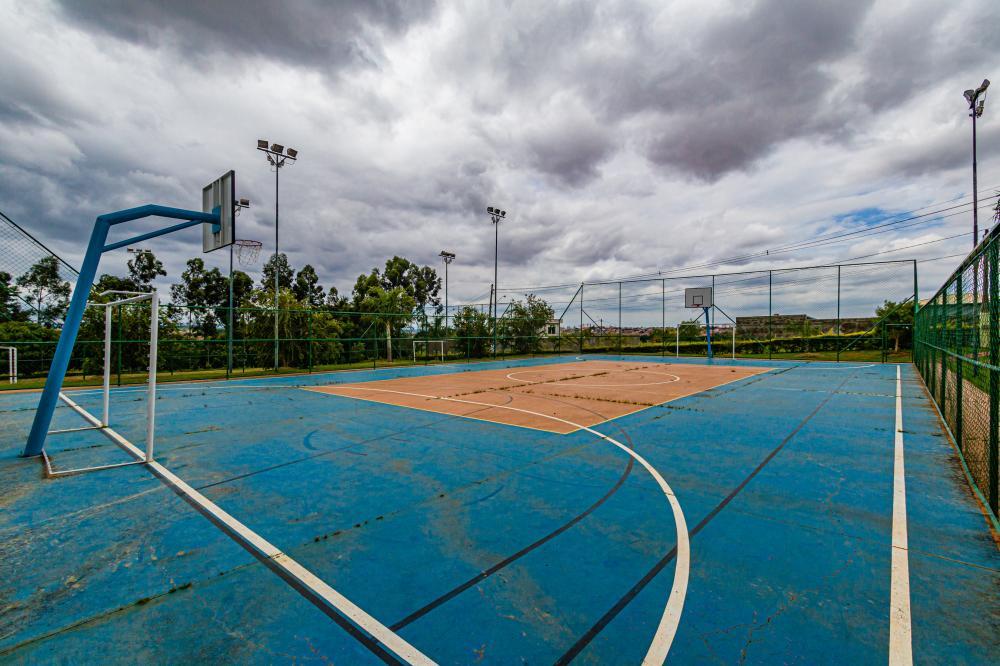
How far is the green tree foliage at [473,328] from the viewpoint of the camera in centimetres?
2550

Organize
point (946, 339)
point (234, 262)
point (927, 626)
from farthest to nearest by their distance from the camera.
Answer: point (234, 262) → point (946, 339) → point (927, 626)

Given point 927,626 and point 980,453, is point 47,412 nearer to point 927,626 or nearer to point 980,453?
point 927,626

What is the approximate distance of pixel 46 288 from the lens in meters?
16.6

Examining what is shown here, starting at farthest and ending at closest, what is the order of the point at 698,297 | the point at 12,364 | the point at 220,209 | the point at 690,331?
the point at 690,331 → the point at 698,297 → the point at 12,364 → the point at 220,209

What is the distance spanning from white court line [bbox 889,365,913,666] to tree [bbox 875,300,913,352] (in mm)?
25407

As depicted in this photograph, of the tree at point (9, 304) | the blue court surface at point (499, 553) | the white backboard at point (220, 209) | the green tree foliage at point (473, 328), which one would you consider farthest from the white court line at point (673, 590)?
the green tree foliage at point (473, 328)

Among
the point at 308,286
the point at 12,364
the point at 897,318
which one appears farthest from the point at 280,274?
the point at 897,318

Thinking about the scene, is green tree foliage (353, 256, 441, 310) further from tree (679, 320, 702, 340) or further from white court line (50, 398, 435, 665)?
white court line (50, 398, 435, 665)

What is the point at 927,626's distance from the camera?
226 cm

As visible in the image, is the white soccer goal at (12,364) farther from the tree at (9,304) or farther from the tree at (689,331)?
the tree at (689,331)

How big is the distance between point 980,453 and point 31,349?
25392mm

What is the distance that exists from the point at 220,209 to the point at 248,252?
14092mm

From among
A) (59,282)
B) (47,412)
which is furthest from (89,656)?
(59,282)

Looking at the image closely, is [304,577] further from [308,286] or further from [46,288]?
[308,286]
